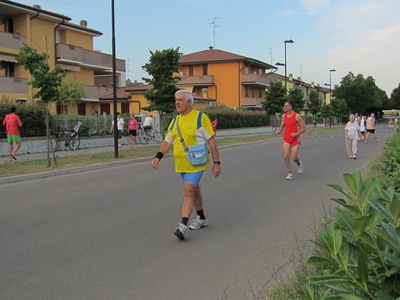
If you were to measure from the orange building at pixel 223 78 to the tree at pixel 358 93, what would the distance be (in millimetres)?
34701

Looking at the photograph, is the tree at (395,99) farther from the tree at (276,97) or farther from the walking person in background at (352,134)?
the walking person in background at (352,134)

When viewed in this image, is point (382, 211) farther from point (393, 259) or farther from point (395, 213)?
point (393, 259)

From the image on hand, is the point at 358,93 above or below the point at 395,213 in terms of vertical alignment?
above

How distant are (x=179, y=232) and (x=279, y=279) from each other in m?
1.72

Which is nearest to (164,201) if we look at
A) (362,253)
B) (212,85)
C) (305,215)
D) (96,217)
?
(96,217)

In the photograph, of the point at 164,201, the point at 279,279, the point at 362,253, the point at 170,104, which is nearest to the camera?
the point at 362,253

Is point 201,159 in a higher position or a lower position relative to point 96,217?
higher

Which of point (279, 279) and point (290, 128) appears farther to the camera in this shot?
point (290, 128)

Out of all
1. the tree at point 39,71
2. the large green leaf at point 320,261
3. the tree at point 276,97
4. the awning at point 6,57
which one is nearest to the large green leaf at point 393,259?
the large green leaf at point 320,261

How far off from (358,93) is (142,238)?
90185mm

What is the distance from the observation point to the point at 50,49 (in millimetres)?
33906

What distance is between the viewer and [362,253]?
170cm

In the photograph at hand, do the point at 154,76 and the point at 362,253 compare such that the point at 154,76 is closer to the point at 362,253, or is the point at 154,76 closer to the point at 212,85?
the point at 362,253

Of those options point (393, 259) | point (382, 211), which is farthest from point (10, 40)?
point (393, 259)
